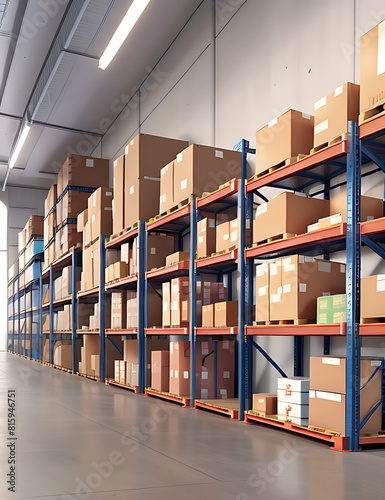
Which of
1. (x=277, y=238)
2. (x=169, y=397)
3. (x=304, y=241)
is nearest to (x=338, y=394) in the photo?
(x=304, y=241)

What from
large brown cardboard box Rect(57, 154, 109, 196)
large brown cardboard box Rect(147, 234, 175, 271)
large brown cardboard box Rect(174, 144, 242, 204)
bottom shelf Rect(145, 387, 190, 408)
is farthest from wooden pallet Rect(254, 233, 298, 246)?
large brown cardboard box Rect(57, 154, 109, 196)

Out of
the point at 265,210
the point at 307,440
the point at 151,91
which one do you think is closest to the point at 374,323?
the point at 307,440

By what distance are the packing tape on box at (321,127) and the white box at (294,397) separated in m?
2.18

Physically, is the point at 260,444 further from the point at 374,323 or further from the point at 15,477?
the point at 15,477

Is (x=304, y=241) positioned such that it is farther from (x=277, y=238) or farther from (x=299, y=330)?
(x=299, y=330)

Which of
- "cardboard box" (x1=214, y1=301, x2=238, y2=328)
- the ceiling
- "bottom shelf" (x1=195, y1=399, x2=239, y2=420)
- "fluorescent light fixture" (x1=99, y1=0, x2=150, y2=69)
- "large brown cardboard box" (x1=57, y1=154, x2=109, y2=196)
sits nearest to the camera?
"bottom shelf" (x1=195, y1=399, x2=239, y2=420)

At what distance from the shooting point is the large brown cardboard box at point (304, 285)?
181 inches

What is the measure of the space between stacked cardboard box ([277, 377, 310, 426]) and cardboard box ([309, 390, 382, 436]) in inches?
9.3

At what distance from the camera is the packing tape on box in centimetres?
468

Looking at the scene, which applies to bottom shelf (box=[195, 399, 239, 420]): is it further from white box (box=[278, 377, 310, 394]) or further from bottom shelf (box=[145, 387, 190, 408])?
white box (box=[278, 377, 310, 394])

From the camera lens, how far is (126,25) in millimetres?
7277

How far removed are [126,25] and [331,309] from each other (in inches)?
192

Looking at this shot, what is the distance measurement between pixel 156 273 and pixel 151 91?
5.07 m

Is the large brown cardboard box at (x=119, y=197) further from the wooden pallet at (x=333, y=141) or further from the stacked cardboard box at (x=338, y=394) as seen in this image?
the stacked cardboard box at (x=338, y=394)
